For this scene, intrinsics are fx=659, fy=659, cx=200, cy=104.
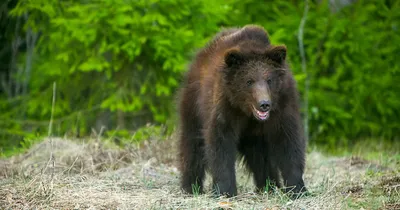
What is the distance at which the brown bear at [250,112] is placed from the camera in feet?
23.6

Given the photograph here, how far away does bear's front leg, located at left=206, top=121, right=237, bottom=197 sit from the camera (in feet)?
24.2

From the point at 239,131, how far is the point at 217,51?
3.69 ft

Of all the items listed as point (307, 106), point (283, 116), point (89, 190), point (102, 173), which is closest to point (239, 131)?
point (283, 116)

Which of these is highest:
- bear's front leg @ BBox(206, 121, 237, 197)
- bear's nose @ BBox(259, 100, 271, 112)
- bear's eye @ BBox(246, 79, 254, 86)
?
bear's eye @ BBox(246, 79, 254, 86)

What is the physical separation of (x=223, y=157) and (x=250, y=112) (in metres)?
0.61

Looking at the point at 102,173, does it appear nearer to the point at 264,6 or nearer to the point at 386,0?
the point at 264,6

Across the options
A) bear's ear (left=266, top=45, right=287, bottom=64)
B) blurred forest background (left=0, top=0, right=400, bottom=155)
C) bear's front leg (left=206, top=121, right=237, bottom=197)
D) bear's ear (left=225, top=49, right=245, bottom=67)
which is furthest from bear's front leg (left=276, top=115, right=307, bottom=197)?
blurred forest background (left=0, top=0, right=400, bottom=155)

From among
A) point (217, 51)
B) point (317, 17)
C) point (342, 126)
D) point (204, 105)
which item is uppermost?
point (317, 17)

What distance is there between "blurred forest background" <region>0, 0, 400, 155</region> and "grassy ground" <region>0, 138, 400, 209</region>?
10.7 ft

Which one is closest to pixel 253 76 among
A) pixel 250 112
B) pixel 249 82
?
pixel 249 82

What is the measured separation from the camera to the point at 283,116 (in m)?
7.36

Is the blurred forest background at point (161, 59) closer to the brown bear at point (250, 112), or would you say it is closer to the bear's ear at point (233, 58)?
the brown bear at point (250, 112)

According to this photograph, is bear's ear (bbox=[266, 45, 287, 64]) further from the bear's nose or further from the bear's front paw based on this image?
the bear's front paw

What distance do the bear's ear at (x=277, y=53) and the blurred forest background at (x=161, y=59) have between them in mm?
6034
